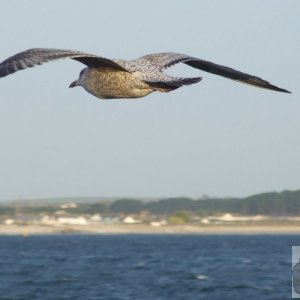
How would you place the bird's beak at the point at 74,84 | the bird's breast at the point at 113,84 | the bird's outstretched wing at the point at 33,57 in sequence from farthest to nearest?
1. the bird's beak at the point at 74,84
2. the bird's breast at the point at 113,84
3. the bird's outstretched wing at the point at 33,57

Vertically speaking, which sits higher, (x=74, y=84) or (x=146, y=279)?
(x=74, y=84)

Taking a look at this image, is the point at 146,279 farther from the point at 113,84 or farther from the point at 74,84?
the point at 113,84

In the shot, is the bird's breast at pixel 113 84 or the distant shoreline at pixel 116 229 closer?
the bird's breast at pixel 113 84

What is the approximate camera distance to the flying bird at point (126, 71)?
1147cm

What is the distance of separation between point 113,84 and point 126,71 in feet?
0.82

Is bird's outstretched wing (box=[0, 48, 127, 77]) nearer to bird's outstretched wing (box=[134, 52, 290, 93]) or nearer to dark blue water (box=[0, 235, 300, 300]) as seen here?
bird's outstretched wing (box=[134, 52, 290, 93])

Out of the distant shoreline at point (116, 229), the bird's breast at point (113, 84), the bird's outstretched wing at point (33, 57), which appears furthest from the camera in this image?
the distant shoreline at point (116, 229)

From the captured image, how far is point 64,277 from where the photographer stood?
7419 centimetres

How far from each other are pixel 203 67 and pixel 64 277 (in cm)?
6194

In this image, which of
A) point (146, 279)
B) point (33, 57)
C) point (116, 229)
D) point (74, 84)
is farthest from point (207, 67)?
point (116, 229)

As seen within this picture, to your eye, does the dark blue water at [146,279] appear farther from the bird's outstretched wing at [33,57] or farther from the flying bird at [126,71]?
the bird's outstretched wing at [33,57]

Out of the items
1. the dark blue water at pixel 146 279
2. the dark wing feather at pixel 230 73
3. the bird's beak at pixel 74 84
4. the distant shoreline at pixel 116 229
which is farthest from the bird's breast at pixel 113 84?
the distant shoreline at pixel 116 229

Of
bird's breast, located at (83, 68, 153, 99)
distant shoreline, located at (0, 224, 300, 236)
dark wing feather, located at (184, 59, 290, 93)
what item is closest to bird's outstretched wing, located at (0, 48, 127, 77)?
bird's breast, located at (83, 68, 153, 99)

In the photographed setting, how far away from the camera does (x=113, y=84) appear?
12.5 m
